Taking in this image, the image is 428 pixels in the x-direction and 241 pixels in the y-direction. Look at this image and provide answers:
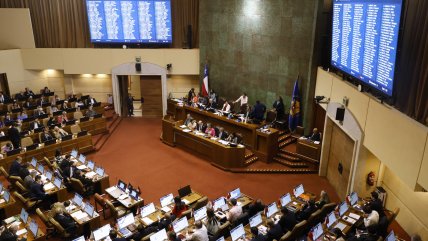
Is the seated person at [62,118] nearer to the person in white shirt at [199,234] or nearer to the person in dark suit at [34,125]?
the person in dark suit at [34,125]

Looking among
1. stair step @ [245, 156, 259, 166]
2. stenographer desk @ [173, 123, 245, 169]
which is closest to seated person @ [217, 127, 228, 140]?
stenographer desk @ [173, 123, 245, 169]

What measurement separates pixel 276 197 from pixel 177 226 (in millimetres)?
3917

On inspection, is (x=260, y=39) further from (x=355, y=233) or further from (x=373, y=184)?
(x=355, y=233)

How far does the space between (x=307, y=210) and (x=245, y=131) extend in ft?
17.9

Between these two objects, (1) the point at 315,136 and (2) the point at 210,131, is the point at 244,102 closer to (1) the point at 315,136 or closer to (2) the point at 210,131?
(2) the point at 210,131

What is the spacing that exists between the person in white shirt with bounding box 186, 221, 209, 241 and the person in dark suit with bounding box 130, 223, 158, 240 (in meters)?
0.83

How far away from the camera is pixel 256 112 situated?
14.3 metres

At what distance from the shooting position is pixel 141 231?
768 cm

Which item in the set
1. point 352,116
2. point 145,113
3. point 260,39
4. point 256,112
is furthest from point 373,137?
point 145,113

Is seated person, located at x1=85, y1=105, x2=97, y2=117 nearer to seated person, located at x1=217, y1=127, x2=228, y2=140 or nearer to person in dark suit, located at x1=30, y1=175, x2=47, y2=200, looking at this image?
seated person, located at x1=217, y1=127, x2=228, y2=140

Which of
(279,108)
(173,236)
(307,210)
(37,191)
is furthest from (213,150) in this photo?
(37,191)

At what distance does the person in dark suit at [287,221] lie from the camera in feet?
26.3

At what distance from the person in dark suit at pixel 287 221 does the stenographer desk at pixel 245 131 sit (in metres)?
4.77

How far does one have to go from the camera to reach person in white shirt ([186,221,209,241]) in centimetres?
750
